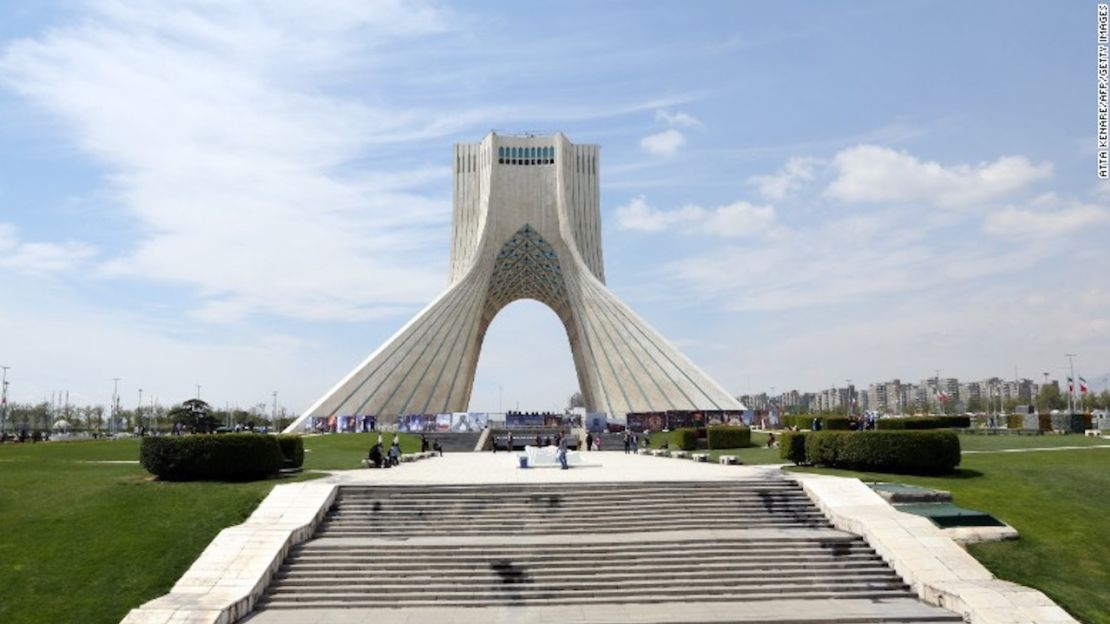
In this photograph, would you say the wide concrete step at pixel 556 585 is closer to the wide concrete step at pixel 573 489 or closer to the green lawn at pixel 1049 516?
the green lawn at pixel 1049 516

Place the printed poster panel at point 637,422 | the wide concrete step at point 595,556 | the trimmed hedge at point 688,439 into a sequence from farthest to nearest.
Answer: the printed poster panel at point 637,422 → the trimmed hedge at point 688,439 → the wide concrete step at point 595,556

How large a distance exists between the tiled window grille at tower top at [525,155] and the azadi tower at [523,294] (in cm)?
6

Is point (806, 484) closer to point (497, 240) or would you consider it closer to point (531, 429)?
point (531, 429)

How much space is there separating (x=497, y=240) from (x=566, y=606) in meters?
37.9

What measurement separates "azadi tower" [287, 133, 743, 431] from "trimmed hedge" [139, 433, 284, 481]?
20477 mm

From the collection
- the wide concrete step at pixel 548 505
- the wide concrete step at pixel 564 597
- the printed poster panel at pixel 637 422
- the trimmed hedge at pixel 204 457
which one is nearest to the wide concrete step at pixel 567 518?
the wide concrete step at pixel 548 505

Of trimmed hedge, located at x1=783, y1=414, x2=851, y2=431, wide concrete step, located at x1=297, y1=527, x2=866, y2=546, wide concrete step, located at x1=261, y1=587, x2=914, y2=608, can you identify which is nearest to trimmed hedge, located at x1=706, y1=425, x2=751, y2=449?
trimmed hedge, located at x1=783, y1=414, x2=851, y2=431

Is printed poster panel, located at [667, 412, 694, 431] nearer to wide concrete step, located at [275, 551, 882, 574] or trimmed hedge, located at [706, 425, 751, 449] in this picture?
trimmed hedge, located at [706, 425, 751, 449]

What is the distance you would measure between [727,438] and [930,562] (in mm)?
16248

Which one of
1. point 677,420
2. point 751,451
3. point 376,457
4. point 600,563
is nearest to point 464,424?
point 677,420

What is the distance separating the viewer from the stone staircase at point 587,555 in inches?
399

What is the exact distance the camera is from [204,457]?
14703 millimetres

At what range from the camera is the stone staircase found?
399 inches

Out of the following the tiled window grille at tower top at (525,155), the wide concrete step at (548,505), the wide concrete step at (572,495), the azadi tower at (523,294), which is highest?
the tiled window grille at tower top at (525,155)
